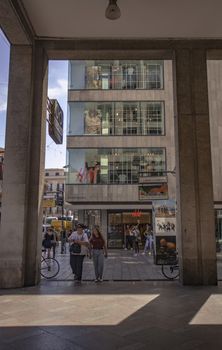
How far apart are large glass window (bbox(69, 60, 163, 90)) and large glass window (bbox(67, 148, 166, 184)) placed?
18.1ft

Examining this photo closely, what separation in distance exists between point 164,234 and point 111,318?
9.11 m

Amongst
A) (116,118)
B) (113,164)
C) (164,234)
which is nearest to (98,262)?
(164,234)

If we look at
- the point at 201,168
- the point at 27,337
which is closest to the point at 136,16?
the point at 201,168

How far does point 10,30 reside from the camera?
387 inches

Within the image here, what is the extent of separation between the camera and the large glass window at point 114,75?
29828 mm

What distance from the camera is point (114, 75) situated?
30.4 metres

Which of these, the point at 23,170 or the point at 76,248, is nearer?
the point at 23,170

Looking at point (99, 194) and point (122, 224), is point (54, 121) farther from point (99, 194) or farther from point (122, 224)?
point (122, 224)

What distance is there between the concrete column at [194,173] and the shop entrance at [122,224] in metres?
19.6

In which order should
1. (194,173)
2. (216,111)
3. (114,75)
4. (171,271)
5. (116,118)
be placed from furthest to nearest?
(114,75)
(116,118)
(216,111)
(171,271)
(194,173)

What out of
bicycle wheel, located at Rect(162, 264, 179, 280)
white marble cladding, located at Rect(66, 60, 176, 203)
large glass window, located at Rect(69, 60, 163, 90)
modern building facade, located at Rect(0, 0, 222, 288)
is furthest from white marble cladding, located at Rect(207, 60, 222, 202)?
modern building facade, located at Rect(0, 0, 222, 288)

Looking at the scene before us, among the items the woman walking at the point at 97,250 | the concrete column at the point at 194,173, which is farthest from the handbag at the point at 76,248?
the concrete column at the point at 194,173

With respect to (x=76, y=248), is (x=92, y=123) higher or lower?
higher

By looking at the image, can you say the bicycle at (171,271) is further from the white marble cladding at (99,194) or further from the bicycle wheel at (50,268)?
the white marble cladding at (99,194)
